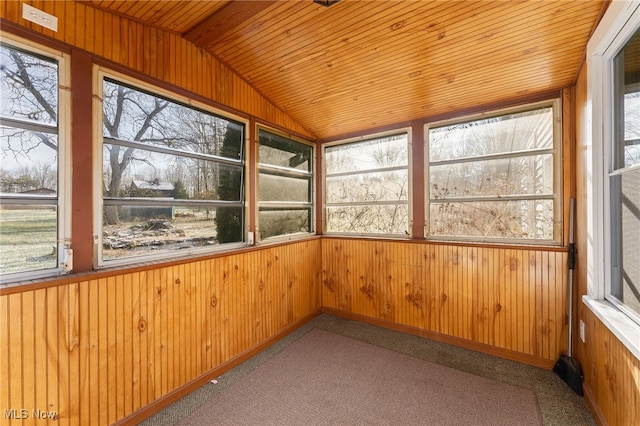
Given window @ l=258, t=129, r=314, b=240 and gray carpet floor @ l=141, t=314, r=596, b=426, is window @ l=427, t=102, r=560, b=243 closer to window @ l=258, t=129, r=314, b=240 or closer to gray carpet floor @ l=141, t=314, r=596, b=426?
gray carpet floor @ l=141, t=314, r=596, b=426

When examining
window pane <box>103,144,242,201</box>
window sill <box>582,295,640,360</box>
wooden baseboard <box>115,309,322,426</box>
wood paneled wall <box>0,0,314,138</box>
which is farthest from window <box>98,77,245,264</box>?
window sill <box>582,295,640,360</box>

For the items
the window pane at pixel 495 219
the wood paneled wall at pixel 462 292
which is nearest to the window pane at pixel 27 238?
the wood paneled wall at pixel 462 292

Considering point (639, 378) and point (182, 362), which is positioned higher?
Answer: point (639, 378)

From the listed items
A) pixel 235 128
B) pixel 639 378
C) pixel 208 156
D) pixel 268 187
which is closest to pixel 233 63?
pixel 235 128

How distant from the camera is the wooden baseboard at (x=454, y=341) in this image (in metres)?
2.44

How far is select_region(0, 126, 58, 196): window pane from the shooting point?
139 cm

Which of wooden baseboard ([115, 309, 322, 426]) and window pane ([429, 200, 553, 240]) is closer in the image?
wooden baseboard ([115, 309, 322, 426])

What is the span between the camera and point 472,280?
107 inches

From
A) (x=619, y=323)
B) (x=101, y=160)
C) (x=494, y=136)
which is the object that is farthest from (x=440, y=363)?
(x=101, y=160)

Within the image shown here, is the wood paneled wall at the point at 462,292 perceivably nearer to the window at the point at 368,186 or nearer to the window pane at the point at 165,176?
the window at the point at 368,186

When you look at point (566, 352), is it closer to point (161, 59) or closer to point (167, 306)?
point (167, 306)

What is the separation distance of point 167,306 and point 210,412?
2.66 ft

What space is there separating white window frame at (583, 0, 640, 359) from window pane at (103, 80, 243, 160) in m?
2.84

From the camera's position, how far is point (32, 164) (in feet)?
4.83
